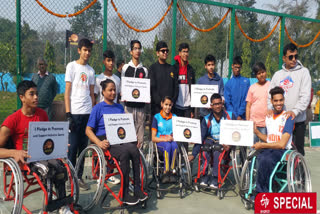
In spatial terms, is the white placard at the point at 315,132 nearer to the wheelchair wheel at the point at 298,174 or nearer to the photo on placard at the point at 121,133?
the wheelchair wheel at the point at 298,174

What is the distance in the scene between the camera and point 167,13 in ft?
19.5

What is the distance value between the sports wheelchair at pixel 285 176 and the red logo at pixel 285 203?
11 cm

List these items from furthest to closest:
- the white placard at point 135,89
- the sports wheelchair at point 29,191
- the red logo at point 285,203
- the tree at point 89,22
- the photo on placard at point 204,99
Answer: the tree at point 89,22 → the photo on placard at point 204,99 → the white placard at point 135,89 → the red logo at point 285,203 → the sports wheelchair at point 29,191

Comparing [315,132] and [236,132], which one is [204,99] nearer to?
[236,132]

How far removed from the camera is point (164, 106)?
4.24 metres

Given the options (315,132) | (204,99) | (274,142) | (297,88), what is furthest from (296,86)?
(315,132)

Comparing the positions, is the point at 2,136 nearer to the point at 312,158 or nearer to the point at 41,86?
the point at 41,86

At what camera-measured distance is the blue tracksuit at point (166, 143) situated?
3973 millimetres

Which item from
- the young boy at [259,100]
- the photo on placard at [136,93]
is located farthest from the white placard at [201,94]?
the photo on placard at [136,93]

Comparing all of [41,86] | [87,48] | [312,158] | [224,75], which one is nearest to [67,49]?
[41,86]

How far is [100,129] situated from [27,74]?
2273 millimetres

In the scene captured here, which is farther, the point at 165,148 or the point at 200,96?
the point at 200,96

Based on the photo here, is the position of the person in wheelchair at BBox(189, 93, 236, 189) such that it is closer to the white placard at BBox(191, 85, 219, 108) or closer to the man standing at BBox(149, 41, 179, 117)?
the white placard at BBox(191, 85, 219, 108)

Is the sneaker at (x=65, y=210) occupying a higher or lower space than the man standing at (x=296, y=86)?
lower
